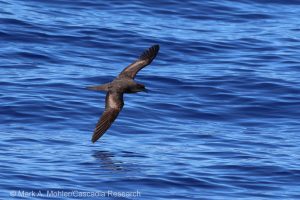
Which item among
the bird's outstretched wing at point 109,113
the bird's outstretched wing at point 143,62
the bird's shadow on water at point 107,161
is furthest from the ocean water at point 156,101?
the bird's outstretched wing at point 143,62

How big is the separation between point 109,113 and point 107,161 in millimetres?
705

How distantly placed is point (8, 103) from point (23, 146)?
211cm

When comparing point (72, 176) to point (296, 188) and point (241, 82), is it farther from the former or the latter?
point (241, 82)

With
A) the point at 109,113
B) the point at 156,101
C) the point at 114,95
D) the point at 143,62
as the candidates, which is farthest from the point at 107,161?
the point at 156,101

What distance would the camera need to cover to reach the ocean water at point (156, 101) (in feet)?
42.3

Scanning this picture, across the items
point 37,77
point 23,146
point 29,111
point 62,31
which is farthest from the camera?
point 62,31

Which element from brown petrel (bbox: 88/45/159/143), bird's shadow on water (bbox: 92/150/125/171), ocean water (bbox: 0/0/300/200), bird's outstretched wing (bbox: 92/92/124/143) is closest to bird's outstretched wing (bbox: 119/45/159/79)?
brown petrel (bbox: 88/45/159/143)

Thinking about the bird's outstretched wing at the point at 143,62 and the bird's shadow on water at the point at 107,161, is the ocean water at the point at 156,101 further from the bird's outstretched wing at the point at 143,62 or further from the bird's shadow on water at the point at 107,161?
the bird's outstretched wing at the point at 143,62

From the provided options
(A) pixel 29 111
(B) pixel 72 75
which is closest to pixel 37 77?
(B) pixel 72 75

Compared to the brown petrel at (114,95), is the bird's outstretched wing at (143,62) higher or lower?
higher

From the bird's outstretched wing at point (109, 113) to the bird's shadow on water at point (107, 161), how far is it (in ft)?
1.19

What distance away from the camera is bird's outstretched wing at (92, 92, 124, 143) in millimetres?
13477

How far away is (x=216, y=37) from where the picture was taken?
68.9 ft

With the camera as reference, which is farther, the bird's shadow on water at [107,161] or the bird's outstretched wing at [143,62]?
the bird's outstretched wing at [143,62]
